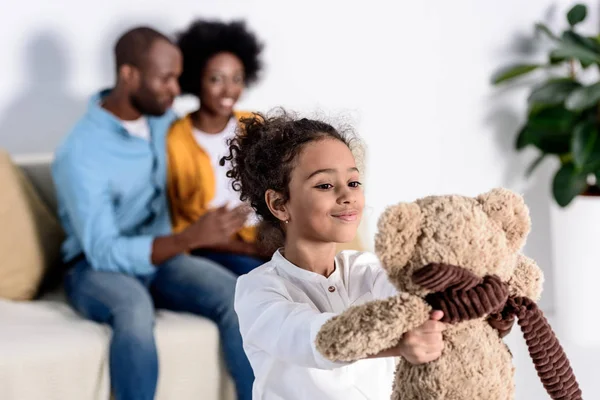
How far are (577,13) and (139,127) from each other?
1.86 meters

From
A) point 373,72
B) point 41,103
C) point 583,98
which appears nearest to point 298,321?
point 41,103

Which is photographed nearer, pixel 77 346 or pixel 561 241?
pixel 77 346

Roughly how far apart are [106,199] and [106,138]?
17cm

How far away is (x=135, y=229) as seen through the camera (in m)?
2.44

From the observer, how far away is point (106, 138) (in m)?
2.37

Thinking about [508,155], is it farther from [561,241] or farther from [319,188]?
[319,188]

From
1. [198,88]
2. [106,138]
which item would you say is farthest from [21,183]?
[198,88]

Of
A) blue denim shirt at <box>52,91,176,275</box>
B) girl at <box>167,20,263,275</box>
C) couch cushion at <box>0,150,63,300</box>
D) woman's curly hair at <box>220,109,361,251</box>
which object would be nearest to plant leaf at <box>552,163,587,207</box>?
girl at <box>167,20,263,275</box>

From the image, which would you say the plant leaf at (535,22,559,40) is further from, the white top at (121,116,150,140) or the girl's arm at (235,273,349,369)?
the girl's arm at (235,273,349,369)

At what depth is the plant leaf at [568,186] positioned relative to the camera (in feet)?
10.3

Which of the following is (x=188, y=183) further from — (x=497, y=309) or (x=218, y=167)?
(x=497, y=309)

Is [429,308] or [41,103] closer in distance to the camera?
[429,308]

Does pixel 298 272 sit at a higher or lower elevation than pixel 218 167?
higher

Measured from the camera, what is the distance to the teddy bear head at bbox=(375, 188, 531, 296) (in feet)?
3.28
